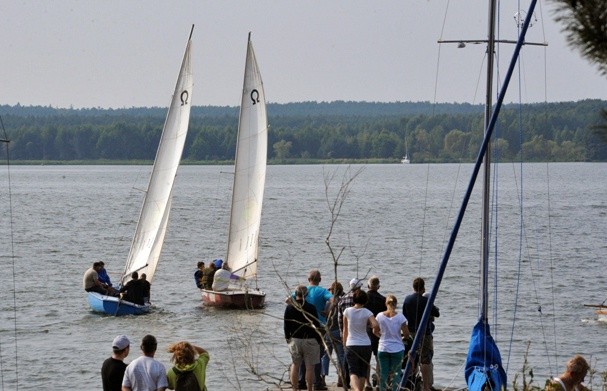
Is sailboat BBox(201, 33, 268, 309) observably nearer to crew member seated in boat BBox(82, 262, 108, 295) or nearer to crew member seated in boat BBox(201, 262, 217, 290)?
crew member seated in boat BBox(201, 262, 217, 290)

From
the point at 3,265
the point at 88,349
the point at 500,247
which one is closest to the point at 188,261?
the point at 3,265

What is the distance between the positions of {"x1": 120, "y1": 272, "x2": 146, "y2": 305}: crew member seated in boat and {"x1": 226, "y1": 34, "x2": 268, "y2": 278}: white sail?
3.57 meters

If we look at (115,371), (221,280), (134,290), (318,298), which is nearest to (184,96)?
(221,280)

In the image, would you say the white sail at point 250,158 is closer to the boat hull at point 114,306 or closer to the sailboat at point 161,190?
the sailboat at point 161,190

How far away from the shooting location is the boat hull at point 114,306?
99.5 feet

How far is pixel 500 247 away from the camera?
2263 inches

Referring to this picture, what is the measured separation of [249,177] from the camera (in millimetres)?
34312

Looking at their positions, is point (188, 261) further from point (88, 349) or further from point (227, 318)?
point (88, 349)

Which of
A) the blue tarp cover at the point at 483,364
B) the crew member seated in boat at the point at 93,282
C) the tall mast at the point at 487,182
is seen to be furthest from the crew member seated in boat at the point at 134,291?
the blue tarp cover at the point at 483,364

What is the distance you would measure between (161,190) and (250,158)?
2.75m

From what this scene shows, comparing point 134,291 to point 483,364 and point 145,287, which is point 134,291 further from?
point 483,364

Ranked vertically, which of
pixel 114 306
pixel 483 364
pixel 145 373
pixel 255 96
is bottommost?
pixel 114 306

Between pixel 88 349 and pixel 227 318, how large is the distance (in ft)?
14.9

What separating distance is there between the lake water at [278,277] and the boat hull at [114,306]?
0.99ft
